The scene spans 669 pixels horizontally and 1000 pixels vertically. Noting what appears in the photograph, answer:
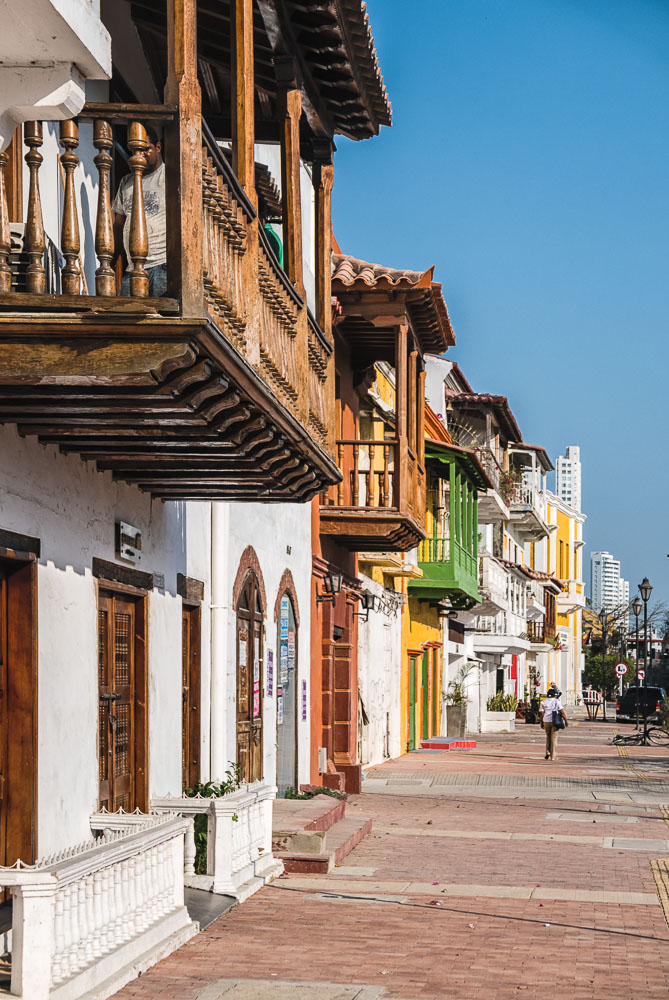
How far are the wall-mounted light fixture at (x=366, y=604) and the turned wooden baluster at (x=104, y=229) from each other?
1690cm

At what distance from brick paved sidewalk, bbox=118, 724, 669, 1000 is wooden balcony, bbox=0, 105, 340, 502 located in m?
3.13

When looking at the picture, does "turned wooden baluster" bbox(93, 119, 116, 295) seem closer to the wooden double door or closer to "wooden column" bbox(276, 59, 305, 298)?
"wooden column" bbox(276, 59, 305, 298)

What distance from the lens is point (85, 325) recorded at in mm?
6477

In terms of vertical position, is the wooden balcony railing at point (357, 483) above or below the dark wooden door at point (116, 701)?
above

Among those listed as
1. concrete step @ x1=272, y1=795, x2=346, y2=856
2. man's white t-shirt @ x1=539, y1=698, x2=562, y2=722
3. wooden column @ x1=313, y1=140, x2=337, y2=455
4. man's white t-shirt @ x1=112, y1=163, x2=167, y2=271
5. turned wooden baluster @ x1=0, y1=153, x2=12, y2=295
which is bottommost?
concrete step @ x1=272, y1=795, x2=346, y2=856

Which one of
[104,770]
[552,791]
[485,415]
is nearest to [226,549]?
[104,770]

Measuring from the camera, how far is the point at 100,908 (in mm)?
7961

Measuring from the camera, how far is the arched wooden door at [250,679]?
14.7m

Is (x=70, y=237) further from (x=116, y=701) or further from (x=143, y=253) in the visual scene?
(x=116, y=701)

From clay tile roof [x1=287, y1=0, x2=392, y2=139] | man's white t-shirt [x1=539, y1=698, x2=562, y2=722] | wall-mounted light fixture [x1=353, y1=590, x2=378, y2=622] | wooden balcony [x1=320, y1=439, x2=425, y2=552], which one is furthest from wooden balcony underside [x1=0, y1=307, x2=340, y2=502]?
man's white t-shirt [x1=539, y1=698, x2=562, y2=722]

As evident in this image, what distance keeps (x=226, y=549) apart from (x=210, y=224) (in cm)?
667

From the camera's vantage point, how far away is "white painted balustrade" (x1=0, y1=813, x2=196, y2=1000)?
6.96m

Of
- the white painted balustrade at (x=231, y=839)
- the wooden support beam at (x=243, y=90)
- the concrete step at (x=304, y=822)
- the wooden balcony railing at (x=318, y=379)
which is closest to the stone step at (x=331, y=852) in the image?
the concrete step at (x=304, y=822)

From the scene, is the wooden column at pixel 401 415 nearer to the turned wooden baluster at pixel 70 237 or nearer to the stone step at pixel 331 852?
the stone step at pixel 331 852
